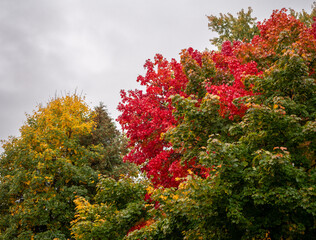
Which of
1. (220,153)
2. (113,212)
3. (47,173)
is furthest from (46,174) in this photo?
(220,153)

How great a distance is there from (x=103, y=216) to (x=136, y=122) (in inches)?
170

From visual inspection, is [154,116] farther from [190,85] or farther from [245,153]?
[245,153]

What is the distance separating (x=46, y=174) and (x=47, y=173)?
2.40ft

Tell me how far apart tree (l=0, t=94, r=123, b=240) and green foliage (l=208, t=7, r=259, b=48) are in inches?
581

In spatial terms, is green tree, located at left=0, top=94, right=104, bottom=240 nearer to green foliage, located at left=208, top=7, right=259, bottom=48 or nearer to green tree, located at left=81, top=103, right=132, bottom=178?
green tree, located at left=81, top=103, right=132, bottom=178

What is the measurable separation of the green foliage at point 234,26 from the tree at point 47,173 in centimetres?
1477

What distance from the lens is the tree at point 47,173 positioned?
653 inches

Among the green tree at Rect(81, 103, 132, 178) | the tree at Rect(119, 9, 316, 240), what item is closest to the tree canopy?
the tree at Rect(119, 9, 316, 240)

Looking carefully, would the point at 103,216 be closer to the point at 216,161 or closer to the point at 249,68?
the point at 216,161

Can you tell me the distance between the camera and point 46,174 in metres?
17.4

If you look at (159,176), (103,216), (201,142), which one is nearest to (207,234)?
(201,142)

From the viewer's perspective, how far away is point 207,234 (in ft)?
21.0

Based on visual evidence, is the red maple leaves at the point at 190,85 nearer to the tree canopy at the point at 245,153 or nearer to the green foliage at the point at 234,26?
the tree canopy at the point at 245,153

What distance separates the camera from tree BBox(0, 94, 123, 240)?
16.6 metres
